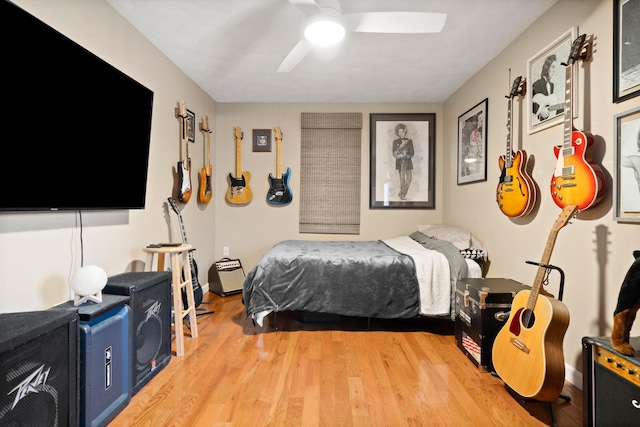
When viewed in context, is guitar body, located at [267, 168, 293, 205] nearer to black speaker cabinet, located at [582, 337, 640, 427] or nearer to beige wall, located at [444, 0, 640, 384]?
beige wall, located at [444, 0, 640, 384]

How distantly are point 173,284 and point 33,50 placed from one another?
1.54 meters

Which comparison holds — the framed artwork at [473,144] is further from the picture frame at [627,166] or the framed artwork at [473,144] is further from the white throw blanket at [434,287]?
the picture frame at [627,166]

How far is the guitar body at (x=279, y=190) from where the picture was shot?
399 centimetres

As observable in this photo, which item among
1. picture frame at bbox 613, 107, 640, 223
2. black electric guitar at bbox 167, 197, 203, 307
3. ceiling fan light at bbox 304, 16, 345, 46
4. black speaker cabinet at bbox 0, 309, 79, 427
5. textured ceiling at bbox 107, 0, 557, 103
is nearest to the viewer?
black speaker cabinet at bbox 0, 309, 79, 427

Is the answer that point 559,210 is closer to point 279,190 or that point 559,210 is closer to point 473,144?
point 473,144

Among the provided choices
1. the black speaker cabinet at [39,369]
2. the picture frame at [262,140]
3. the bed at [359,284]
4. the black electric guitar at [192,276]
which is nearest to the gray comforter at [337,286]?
the bed at [359,284]

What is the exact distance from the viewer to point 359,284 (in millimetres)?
2590

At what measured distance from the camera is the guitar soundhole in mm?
1585

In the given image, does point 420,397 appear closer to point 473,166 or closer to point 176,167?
point 473,166

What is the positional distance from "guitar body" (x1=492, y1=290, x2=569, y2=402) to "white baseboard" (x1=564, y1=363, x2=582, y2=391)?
403mm

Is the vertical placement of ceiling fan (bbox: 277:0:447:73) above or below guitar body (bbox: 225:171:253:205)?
above

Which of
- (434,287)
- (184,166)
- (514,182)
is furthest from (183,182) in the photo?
(514,182)

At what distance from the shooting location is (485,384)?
1861mm

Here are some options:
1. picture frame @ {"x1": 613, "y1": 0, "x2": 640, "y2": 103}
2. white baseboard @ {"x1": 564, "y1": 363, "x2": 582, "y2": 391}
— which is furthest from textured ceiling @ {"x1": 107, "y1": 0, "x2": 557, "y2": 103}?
white baseboard @ {"x1": 564, "y1": 363, "x2": 582, "y2": 391}
